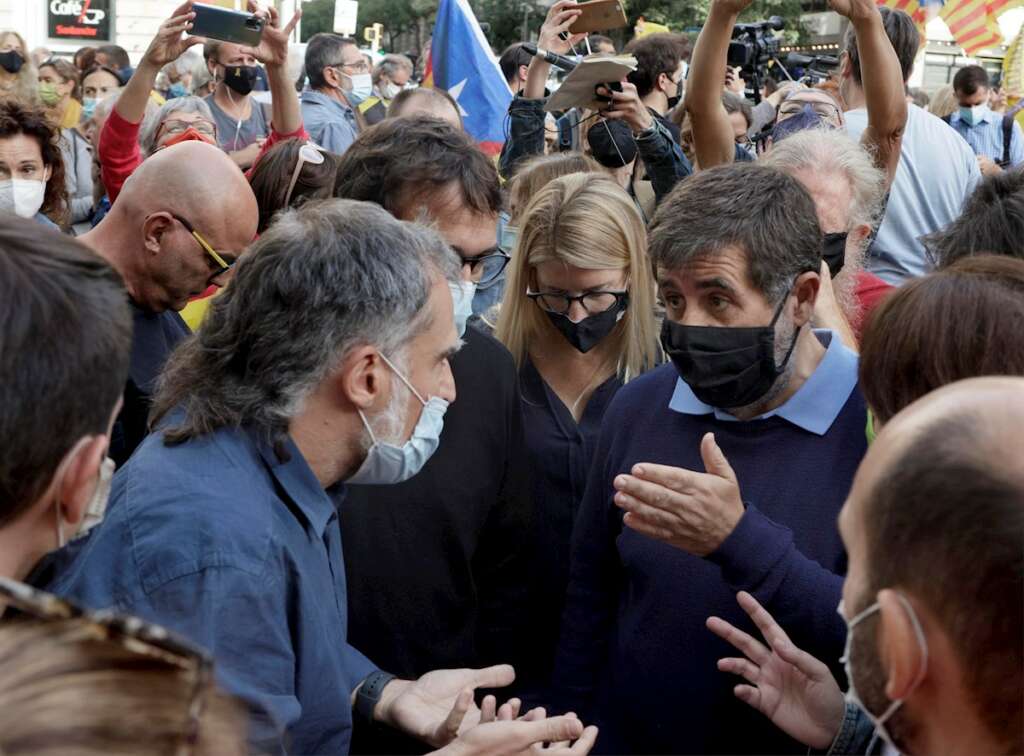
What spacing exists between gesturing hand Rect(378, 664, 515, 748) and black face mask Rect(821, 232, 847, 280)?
175cm

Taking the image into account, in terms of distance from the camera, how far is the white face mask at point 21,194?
5000 mm

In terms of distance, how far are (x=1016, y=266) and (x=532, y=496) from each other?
4.88ft

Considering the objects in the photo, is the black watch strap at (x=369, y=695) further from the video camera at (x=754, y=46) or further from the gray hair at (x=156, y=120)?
the video camera at (x=754, y=46)

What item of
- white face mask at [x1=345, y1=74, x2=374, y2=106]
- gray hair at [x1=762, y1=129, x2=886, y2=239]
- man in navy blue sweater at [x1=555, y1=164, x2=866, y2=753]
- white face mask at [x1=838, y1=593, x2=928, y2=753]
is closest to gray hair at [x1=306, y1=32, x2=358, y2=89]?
white face mask at [x1=345, y1=74, x2=374, y2=106]

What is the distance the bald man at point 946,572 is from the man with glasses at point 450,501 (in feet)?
4.86

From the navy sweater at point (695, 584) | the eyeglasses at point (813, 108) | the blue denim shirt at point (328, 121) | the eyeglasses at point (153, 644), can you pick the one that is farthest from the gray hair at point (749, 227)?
the blue denim shirt at point (328, 121)

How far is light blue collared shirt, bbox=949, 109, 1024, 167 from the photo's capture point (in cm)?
1034

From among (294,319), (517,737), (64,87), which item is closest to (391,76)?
(64,87)

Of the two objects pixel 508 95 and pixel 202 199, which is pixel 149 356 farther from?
pixel 508 95

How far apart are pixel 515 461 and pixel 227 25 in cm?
342

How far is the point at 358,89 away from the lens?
9094 millimetres

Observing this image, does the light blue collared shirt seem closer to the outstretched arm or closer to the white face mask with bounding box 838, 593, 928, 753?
the outstretched arm

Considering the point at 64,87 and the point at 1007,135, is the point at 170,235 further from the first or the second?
the point at 1007,135

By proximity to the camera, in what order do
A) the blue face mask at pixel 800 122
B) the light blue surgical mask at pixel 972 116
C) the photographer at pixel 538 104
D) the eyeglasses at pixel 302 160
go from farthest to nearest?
1. the light blue surgical mask at pixel 972 116
2. the blue face mask at pixel 800 122
3. the photographer at pixel 538 104
4. the eyeglasses at pixel 302 160
